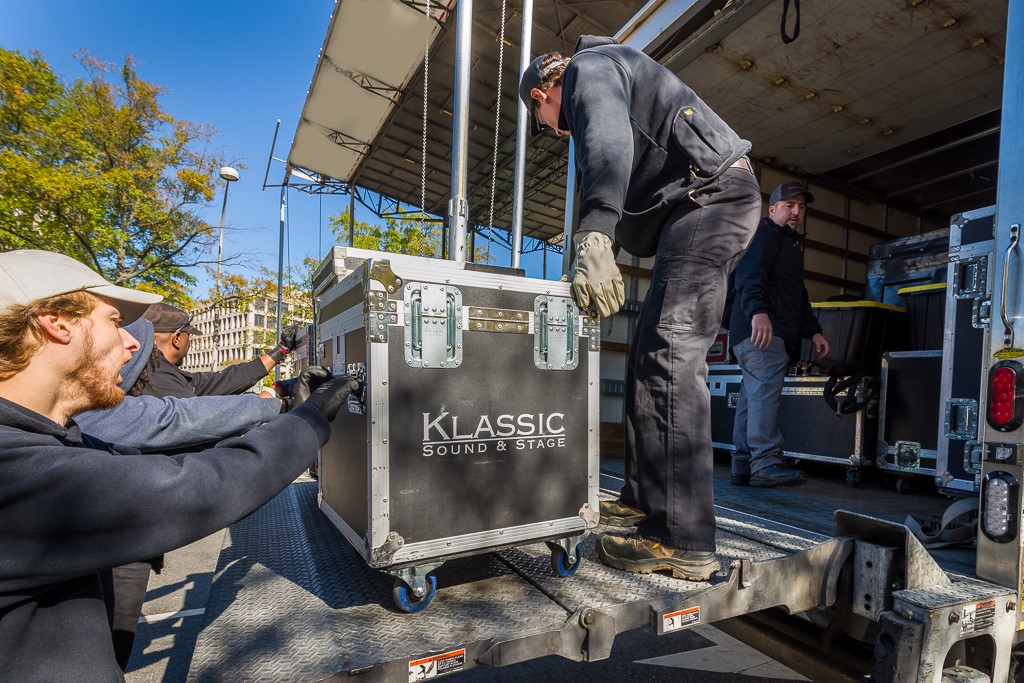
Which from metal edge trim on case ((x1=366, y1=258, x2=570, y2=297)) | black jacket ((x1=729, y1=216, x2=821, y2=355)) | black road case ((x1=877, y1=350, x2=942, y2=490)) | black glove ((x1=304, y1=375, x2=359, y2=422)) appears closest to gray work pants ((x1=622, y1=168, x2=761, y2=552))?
metal edge trim on case ((x1=366, y1=258, x2=570, y2=297))

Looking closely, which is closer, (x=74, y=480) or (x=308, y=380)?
(x=74, y=480)

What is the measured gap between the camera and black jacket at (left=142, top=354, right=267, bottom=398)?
2.99 meters

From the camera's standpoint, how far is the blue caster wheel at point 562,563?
1.76 m

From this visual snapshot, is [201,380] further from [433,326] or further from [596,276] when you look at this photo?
[596,276]

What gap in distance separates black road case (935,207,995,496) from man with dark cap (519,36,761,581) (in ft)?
4.06

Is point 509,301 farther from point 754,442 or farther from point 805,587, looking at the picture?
point 754,442

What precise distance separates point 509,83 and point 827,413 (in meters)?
9.10

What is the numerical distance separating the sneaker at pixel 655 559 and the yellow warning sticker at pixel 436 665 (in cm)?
70

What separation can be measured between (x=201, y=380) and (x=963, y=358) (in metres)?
4.44

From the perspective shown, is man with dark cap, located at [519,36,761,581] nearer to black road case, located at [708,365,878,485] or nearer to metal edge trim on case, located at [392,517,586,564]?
metal edge trim on case, located at [392,517,586,564]

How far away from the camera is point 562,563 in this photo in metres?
1.77

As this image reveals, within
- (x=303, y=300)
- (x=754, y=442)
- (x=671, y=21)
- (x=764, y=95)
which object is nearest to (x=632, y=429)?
(x=754, y=442)

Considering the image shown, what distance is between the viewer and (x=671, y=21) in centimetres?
288

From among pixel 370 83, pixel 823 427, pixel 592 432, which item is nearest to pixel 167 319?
pixel 592 432
